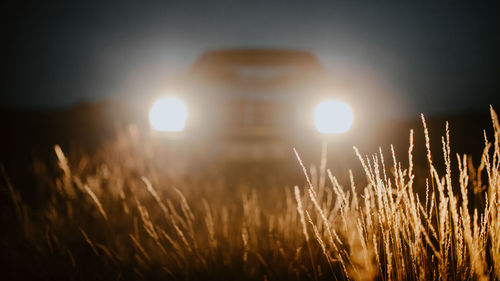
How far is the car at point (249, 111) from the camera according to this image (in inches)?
137

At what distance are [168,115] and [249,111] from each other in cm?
90

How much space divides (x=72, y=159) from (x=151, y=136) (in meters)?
1.37

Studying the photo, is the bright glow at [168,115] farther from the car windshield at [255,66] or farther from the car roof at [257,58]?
the car roof at [257,58]

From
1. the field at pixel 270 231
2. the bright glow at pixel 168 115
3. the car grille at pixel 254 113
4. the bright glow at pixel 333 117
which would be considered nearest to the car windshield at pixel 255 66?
the car grille at pixel 254 113

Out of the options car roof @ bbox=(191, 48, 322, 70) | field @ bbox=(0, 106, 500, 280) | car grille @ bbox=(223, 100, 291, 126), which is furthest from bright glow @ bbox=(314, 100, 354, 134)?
car roof @ bbox=(191, 48, 322, 70)

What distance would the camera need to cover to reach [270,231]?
1683 mm

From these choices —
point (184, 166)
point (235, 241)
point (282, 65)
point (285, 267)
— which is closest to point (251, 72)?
point (282, 65)

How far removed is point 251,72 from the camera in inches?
156

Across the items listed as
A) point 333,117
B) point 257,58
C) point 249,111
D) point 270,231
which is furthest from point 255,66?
point 270,231

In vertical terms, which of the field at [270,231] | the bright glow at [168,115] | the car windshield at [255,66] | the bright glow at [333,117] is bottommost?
the field at [270,231]

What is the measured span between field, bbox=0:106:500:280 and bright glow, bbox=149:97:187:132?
297 millimetres

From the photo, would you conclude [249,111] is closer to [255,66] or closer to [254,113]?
[254,113]

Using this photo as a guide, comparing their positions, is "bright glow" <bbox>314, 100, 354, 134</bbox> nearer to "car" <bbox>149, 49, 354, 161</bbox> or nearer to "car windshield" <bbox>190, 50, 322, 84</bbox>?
"car" <bbox>149, 49, 354, 161</bbox>

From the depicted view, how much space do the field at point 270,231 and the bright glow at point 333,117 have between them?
1.74 feet
